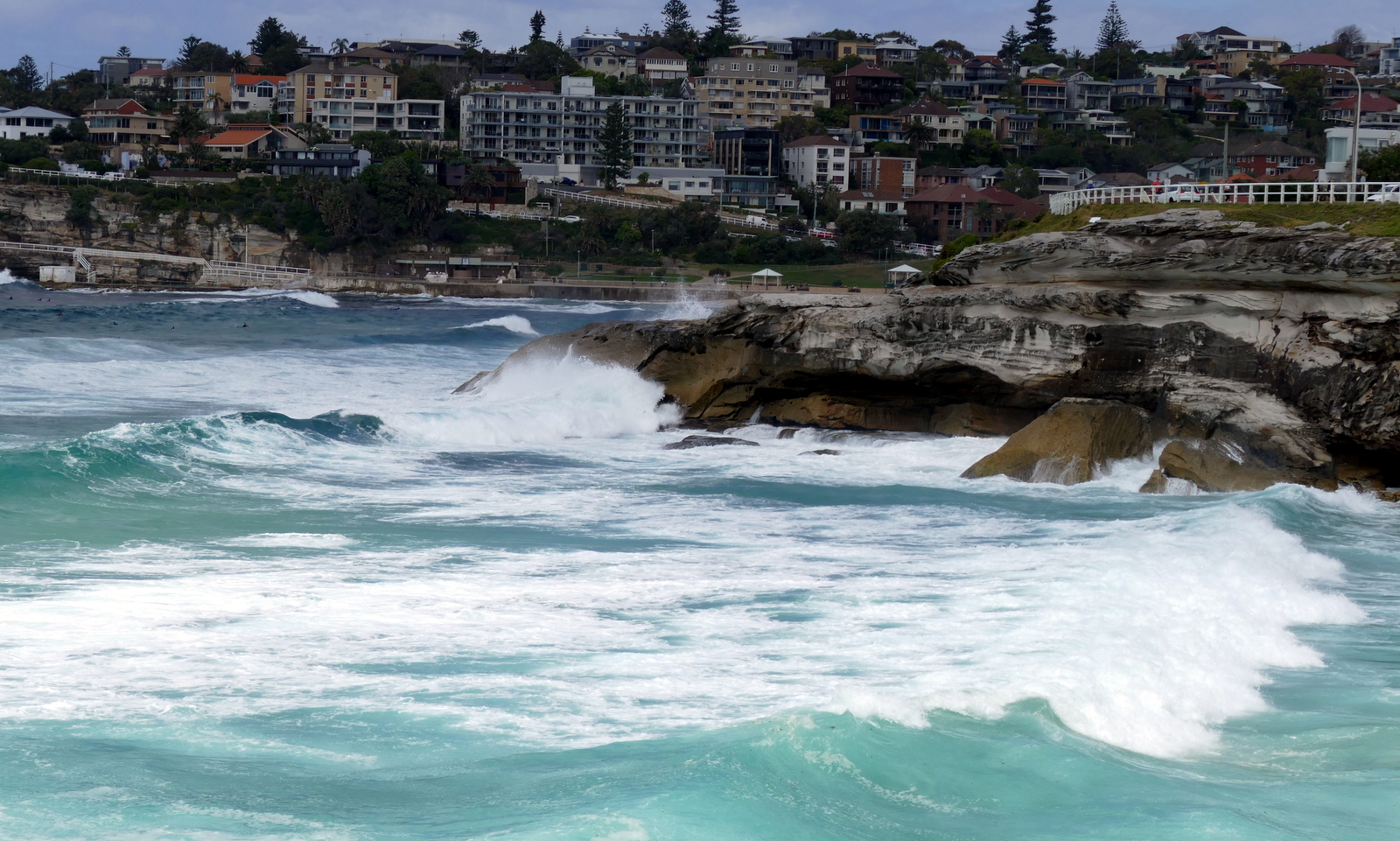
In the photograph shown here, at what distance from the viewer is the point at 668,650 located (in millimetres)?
11523

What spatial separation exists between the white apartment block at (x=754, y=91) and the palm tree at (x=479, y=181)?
32515 mm

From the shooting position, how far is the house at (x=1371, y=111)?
10525cm

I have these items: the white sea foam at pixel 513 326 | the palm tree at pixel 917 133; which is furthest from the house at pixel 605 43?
the white sea foam at pixel 513 326

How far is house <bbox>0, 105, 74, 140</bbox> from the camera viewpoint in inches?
4311

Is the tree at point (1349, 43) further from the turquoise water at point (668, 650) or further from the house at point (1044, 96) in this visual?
the turquoise water at point (668, 650)

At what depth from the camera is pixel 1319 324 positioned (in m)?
21.0

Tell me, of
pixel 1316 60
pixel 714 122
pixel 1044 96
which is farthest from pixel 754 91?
pixel 1316 60

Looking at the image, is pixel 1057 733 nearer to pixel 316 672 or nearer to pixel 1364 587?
pixel 316 672

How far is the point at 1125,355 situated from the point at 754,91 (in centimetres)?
10894

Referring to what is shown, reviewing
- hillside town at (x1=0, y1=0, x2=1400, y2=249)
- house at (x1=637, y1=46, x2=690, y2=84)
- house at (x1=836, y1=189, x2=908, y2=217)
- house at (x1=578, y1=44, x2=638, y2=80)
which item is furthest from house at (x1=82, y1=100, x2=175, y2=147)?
house at (x1=836, y1=189, x2=908, y2=217)

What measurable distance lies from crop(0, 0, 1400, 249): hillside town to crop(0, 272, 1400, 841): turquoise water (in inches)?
2876

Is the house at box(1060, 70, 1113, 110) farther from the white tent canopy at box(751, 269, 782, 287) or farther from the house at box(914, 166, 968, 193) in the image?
the white tent canopy at box(751, 269, 782, 287)

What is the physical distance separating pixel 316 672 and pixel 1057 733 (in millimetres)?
5797

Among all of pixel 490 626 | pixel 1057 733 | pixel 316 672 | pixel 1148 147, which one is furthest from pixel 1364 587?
pixel 1148 147
